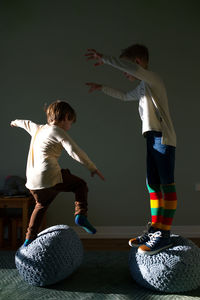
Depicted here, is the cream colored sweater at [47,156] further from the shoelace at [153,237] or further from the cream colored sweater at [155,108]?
the shoelace at [153,237]

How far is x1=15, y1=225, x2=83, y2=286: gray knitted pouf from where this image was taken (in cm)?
175

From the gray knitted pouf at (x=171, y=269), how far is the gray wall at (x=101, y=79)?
1517 millimetres

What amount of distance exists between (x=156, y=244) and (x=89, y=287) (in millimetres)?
525

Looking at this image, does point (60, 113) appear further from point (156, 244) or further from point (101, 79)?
point (101, 79)

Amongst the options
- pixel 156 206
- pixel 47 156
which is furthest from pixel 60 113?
pixel 156 206

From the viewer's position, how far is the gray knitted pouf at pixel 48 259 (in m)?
1.75

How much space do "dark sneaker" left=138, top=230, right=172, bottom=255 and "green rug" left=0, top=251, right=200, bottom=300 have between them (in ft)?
0.84

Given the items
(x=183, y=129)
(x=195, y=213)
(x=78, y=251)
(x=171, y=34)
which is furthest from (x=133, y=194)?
(x=171, y=34)

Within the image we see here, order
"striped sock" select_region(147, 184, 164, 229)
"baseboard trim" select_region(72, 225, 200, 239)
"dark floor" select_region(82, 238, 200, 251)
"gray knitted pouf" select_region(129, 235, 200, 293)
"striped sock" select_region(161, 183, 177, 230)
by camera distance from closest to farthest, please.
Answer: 1. "gray knitted pouf" select_region(129, 235, 200, 293)
2. "striped sock" select_region(161, 183, 177, 230)
3. "striped sock" select_region(147, 184, 164, 229)
4. "dark floor" select_region(82, 238, 200, 251)
5. "baseboard trim" select_region(72, 225, 200, 239)

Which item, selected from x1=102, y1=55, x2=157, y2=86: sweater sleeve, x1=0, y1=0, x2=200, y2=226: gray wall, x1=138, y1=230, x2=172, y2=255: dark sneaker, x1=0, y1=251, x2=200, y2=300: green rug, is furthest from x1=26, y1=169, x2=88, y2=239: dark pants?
x1=0, y1=0, x2=200, y2=226: gray wall

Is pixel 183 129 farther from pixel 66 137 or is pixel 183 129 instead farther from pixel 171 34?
pixel 66 137

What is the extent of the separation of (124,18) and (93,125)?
1.31m

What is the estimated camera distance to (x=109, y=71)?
336 cm

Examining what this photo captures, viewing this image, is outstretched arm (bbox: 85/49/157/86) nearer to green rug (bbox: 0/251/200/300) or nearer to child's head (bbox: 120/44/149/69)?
child's head (bbox: 120/44/149/69)
